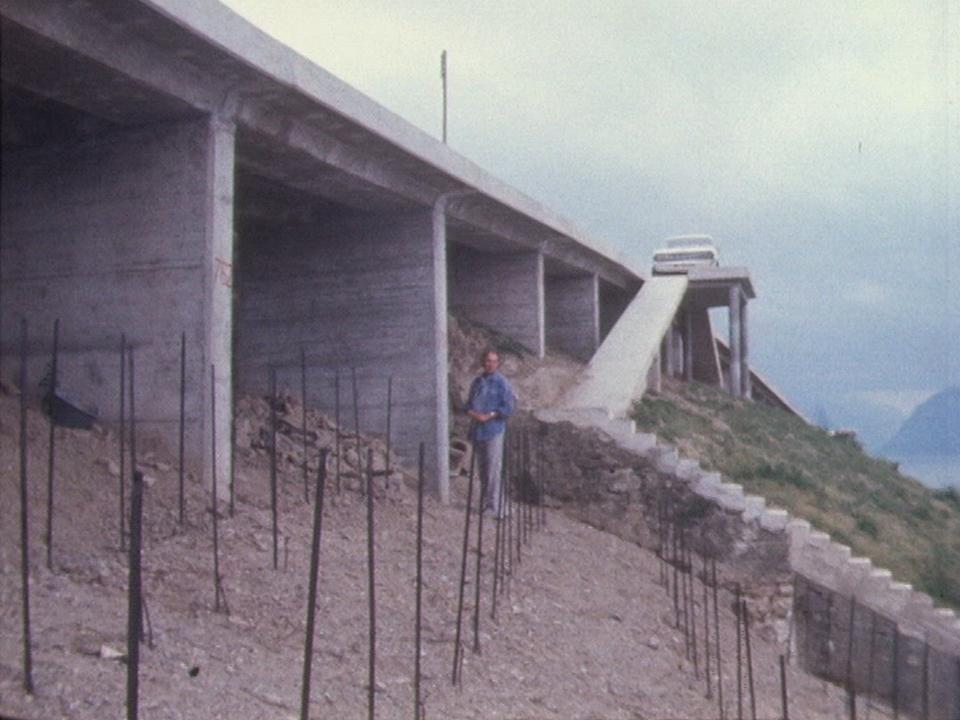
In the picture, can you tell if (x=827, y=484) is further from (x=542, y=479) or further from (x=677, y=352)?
(x=677, y=352)

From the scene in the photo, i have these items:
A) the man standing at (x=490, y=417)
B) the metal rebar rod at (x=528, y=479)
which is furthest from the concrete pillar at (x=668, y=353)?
the man standing at (x=490, y=417)

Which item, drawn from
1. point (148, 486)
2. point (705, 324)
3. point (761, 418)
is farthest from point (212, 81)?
point (705, 324)

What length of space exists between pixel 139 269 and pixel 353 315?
385 centimetres

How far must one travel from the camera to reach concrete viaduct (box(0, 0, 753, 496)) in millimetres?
8305

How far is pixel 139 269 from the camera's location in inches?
360

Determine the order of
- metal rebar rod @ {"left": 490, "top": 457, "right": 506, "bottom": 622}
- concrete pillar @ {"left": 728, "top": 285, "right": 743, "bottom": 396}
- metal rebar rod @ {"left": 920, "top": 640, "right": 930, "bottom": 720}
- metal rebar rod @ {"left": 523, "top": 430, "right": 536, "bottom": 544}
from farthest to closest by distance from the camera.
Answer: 1. concrete pillar @ {"left": 728, "top": 285, "right": 743, "bottom": 396}
2. metal rebar rod @ {"left": 523, "top": 430, "right": 536, "bottom": 544}
3. metal rebar rod @ {"left": 490, "top": 457, "right": 506, "bottom": 622}
4. metal rebar rod @ {"left": 920, "top": 640, "right": 930, "bottom": 720}

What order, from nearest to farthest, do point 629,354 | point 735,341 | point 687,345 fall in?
point 629,354 < point 735,341 < point 687,345

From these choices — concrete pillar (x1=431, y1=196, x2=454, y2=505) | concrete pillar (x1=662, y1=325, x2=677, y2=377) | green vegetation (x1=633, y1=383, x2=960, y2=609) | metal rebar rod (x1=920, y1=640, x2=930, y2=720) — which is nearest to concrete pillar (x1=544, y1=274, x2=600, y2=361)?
green vegetation (x1=633, y1=383, x2=960, y2=609)

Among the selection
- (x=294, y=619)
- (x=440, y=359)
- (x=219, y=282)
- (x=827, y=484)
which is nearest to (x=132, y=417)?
(x=294, y=619)

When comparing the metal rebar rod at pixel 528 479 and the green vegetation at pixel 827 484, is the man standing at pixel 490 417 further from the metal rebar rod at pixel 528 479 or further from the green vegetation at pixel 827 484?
the green vegetation at pixel 827 484

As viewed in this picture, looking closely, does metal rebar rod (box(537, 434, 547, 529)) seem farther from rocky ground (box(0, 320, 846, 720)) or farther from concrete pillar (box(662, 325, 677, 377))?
concrete pillar (box(662, 325, 677, 377))

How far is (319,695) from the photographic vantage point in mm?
6012

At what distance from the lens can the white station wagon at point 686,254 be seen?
27473mm

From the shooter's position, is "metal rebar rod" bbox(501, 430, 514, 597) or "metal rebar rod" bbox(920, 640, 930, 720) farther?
"metal rebar rod" bbox(501, 430, 514, 597)
